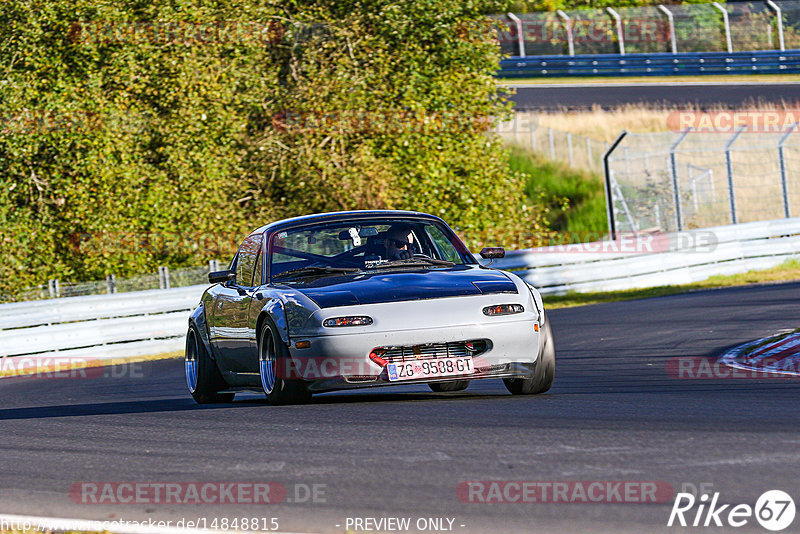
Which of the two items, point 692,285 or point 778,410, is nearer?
point 778,410

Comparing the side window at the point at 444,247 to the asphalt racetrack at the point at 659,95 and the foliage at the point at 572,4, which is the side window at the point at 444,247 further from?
the foliage at the point at 572,4

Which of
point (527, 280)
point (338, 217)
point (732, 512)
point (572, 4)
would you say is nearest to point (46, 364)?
point (527, 280)

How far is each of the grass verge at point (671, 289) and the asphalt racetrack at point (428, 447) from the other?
38.0 ft

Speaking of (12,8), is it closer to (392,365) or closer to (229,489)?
(392,365)

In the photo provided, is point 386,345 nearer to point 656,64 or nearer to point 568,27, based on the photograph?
point 656,64

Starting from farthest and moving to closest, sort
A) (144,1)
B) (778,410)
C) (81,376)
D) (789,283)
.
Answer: (144,1) → (789,283) → (81,376) → (778,410)

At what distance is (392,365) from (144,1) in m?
20.3

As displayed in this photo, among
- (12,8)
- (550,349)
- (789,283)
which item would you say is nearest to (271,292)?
(550,349)

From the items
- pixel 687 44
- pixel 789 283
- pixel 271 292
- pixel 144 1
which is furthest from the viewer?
pixel 687 44

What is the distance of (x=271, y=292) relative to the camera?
9.66m

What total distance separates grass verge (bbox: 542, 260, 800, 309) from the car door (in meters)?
12.6

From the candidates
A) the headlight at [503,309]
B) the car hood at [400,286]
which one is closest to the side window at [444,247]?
the car hood at [400,286]

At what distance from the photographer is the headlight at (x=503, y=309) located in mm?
9016

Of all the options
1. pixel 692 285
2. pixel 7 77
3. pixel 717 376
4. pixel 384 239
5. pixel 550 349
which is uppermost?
pixel 7 77
